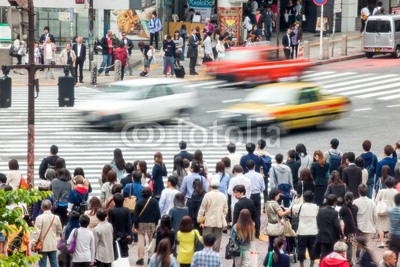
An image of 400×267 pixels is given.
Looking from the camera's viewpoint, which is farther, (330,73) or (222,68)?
(330,73)

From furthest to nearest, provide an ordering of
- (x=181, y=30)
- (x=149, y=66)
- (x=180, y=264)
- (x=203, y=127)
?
1. (x=181, y=30)
2. (x=149, y=66)
3. (x=203, y=127)
4. (x=180, y=264)

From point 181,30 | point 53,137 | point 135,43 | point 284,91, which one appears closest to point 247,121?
point 284,91

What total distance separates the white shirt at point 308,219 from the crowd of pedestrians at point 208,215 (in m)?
0.02

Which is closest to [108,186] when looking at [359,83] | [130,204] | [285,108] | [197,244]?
[130,204]

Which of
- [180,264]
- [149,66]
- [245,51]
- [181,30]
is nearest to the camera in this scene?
[180,264]

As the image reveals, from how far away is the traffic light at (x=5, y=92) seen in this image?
24.5 meters

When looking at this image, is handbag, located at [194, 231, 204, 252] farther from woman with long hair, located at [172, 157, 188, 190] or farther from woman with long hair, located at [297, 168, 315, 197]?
woman with long hair, located at [172, 157, 188, 190]

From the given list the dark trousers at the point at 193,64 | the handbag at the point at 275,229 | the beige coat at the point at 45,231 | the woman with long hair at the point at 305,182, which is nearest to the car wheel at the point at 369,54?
the dark trousers at the point at 193,64

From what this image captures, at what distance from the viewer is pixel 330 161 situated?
2370cm

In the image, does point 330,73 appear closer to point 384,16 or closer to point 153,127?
point 384,16

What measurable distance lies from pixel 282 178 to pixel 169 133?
1182cm

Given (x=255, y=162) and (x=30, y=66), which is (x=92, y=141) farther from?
(x=255, y=162)

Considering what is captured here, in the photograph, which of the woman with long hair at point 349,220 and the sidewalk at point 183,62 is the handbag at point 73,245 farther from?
the sidewalk at point 183,62

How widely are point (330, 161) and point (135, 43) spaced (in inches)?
1225
